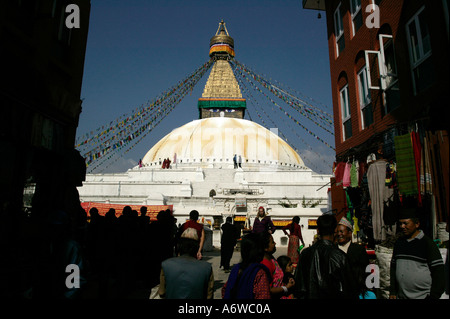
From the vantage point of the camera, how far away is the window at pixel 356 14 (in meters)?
8.81

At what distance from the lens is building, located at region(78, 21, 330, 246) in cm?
1606

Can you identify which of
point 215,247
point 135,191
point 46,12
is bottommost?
point 215,247

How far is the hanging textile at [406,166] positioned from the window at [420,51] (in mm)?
1406

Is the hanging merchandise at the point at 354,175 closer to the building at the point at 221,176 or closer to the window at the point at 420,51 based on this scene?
the window at the point at 420,51

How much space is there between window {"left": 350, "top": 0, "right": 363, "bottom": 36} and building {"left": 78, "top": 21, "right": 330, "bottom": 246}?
27.0 ft

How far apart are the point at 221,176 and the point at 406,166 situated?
2170 cm

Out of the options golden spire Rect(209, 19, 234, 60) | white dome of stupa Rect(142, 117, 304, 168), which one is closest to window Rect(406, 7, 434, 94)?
white dome of stupa Rect(142, 117, 304, 168)

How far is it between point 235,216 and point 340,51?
926 cm

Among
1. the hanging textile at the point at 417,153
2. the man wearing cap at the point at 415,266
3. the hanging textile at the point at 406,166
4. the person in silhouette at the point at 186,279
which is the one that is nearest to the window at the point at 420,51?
the hanging textile at the point at 417,153

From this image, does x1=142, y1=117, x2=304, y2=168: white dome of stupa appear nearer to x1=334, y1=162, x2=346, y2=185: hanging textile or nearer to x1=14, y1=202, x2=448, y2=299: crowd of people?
x1=334, y1=162, x2=346, y2=185: hanging textile

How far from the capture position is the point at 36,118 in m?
6.05

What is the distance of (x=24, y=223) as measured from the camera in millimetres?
5812

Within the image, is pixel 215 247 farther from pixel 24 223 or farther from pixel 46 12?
pixel 46 12
